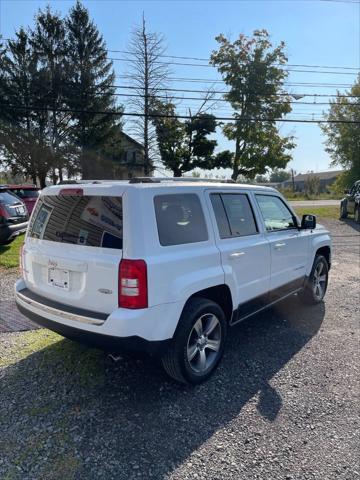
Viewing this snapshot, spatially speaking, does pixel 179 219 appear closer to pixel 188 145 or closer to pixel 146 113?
pixel 146 113

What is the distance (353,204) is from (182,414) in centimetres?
1730

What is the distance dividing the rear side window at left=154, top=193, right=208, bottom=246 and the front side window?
1.25m

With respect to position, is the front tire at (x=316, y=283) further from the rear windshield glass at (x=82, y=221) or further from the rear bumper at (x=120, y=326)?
the rear windshield glass at (x=82, y=221)

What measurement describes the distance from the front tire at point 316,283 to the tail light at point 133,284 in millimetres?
3336

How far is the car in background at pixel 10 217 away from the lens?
877cm

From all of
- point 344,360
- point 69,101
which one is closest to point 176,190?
point 344,360

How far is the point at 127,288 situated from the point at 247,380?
1.59m

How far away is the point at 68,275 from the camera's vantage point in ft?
9.87

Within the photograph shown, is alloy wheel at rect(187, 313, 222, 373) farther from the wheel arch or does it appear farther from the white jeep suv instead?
the wheel arch

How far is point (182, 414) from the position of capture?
2.91m

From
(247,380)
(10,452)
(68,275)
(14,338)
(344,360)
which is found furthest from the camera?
(14,338)

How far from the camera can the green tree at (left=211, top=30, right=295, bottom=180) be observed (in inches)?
1248

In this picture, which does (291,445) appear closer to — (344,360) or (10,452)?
(344,360)

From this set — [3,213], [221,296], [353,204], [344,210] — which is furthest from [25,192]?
[344,210]
